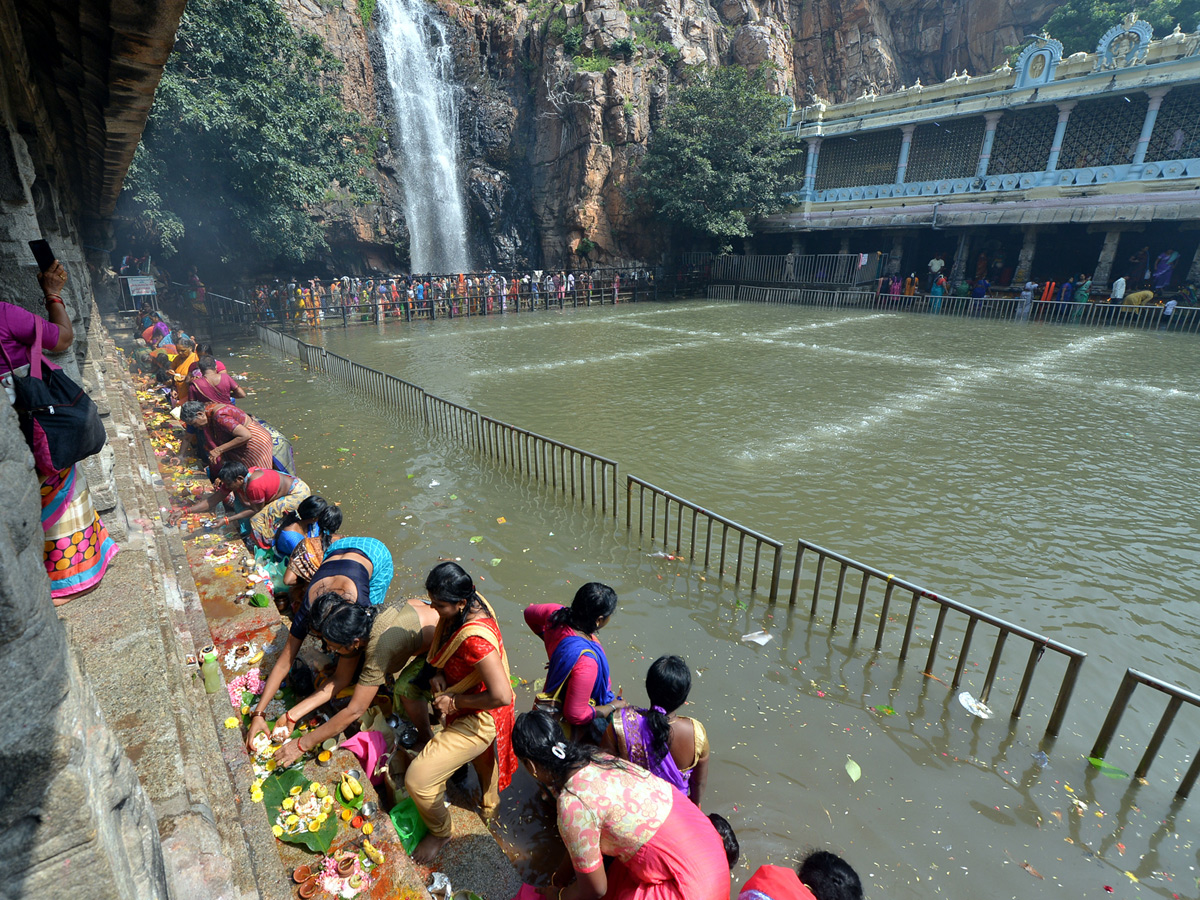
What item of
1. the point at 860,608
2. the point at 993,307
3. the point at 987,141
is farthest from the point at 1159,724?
the point at 987,141

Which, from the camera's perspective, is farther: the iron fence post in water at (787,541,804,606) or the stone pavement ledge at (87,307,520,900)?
the iron fence post in water at (787,541,804,606)

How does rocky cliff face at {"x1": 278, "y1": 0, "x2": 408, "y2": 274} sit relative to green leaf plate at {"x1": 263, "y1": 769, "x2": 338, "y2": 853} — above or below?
above

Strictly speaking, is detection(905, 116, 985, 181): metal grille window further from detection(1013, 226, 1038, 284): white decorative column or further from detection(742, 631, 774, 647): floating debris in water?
detection(742, 631, 774, 647): floating debris in water

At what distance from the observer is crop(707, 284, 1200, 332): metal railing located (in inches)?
735

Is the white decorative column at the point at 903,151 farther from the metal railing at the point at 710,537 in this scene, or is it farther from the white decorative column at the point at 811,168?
the metal railing at the point at 710,537

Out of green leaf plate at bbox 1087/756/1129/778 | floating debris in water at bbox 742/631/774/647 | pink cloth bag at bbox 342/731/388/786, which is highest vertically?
pink cloth bag at bbox 342/731/388/786

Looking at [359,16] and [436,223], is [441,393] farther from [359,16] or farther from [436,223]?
[359,16]

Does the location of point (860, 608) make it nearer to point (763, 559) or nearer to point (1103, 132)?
point (763, 559)

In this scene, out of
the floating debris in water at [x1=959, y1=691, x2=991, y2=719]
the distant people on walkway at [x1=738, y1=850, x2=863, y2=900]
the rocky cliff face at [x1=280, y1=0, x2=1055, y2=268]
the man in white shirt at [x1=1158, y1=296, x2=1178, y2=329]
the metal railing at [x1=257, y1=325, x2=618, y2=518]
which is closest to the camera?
the distant people on walkway at [x1=738, y1=850, x2=863, y2=900]

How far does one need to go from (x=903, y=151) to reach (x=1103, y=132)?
6.97 metres

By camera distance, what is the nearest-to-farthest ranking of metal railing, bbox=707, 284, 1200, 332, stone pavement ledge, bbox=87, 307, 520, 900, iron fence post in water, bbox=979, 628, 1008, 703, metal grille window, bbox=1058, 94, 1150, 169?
stone pavement ledge, bbox=87, 307, 520, 900 < iron fence post in water, bbox=979, 628, 1008, 703 < metal railing, bbox=707, 284, 1200, 332 < metal grille window, bbox=1058, 94, 1150, 169

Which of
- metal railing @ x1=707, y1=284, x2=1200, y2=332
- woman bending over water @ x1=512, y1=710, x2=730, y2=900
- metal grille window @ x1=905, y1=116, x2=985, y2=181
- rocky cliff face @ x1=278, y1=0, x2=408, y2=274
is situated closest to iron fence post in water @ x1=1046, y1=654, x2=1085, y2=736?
woman bending over water @ x1=512, y1=710, x2=730, y2=900

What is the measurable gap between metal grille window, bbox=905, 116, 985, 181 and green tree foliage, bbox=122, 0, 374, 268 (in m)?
23.5

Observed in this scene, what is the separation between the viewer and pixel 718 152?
28.1 m
